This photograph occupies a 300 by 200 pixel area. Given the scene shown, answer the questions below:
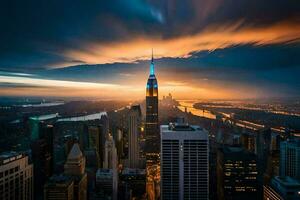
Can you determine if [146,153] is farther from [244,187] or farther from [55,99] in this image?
[55,99]

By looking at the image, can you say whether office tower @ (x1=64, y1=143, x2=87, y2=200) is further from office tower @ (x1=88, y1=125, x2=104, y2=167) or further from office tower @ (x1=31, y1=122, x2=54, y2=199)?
office tower @ (x1=88, y1=125, x2=104, y2=167)

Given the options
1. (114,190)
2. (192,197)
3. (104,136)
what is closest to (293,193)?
(192,197)

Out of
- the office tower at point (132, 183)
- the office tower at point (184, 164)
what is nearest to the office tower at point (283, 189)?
the office tower at point (184, 164)

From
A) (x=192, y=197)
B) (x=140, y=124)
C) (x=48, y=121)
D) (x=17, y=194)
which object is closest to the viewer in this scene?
(x=17, y=194)

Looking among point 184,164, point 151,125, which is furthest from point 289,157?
point 151,125

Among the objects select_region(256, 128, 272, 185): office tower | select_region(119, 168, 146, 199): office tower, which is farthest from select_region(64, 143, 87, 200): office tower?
select_region(256, 128, 272, 185): office tower
